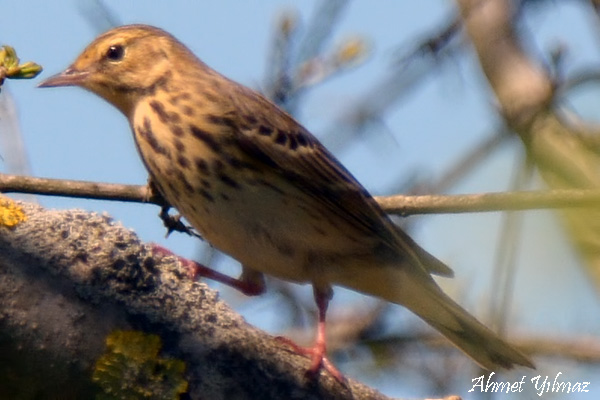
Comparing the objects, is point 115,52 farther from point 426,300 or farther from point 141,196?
point 426,300

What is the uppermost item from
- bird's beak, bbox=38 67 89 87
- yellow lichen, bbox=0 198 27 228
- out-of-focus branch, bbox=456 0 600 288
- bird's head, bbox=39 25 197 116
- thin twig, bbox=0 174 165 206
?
out-of-focus branch, bbox=456 0 600 288

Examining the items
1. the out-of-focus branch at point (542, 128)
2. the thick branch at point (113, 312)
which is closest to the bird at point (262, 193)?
the out-of-focus branch at point (542, 128)

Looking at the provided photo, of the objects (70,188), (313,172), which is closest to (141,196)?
(70,188)

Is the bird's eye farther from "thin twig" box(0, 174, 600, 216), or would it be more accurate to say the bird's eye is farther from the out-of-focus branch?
the out-of-focus branch

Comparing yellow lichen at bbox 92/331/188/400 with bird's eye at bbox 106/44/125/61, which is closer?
yellow lichen at bbox 92/331/188/400

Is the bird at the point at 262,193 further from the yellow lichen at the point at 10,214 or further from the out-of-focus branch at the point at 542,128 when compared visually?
the yellow lichen at the point at 10,214

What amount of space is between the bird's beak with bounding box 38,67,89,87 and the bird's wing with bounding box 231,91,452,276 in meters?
0.76

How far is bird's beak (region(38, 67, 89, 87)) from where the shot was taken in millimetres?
4531

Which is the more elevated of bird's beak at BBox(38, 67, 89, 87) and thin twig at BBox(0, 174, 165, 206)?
bird's beak at BBox(38, 67, 89, 87)

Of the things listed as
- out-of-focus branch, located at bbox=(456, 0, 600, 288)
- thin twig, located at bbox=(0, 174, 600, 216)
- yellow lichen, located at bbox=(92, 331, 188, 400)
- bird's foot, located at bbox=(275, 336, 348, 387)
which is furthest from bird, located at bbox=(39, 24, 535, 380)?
yellow lichen, located at bbox=(92, 331, 188, 400)

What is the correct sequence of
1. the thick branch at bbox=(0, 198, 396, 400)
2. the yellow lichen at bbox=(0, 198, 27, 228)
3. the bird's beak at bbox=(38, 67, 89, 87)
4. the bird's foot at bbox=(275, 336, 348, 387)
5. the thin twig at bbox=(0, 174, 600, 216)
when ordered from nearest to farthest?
the thick branch at bbox=(0, 198, 396, 400), the yellow lichen at bbox=(0, 198, 27, 228), the bird's foot at bbox=(275, 336, 348, 387), the thin twig at bbox=(0, 174, 600, 216), the bird's beak at bbox=(38, 67, 89, 87)

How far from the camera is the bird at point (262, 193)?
4.04 meters

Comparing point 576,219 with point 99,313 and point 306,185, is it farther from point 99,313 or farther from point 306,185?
point 306,185

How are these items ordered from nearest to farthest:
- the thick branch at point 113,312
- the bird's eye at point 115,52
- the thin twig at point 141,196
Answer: the thick branch at point 113,312
the thin twig at point 141,196
the bird's eye at point 115,52
